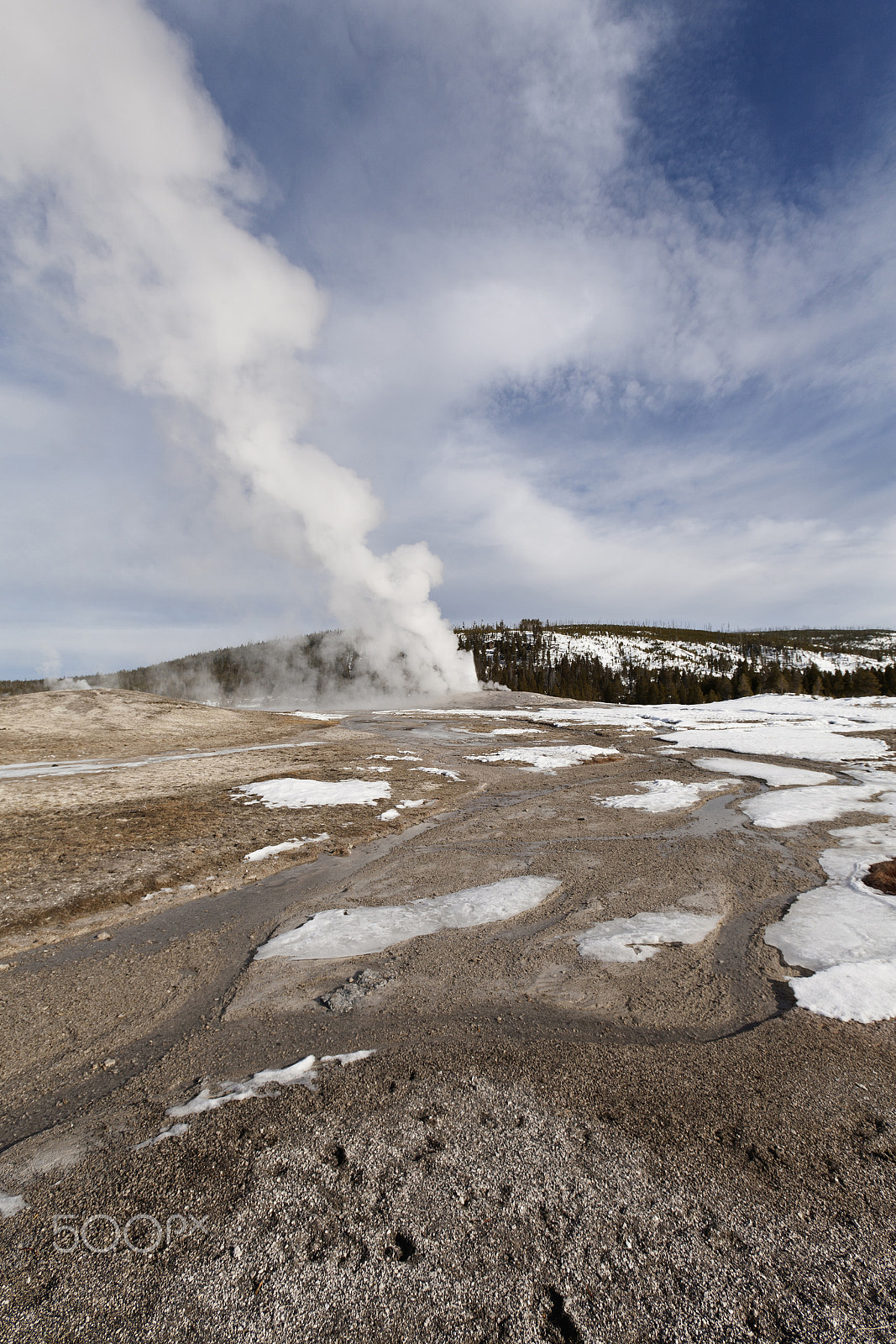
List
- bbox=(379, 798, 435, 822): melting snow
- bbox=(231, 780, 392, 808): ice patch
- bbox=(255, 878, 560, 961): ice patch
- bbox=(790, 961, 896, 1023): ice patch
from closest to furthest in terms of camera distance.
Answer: bbox=(790, 961, 896, 1023): ice patch
bbox=(255, 878, 560, 961): ice patch
bbox=(379, 798, 435, 822): melting snow
bbox=(231, 780, 392, 808): ice patch

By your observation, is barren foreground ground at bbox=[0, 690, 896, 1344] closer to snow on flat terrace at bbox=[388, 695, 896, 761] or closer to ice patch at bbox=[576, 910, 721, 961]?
ice patch at bbox=[576, 910, 721, 961]

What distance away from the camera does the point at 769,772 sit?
20.1m

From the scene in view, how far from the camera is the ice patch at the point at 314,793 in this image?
14.8 metres

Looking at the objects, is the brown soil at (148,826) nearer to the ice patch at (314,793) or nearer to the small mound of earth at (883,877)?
the ice patch at (314,793)

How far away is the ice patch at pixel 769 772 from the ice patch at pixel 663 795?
1.38m

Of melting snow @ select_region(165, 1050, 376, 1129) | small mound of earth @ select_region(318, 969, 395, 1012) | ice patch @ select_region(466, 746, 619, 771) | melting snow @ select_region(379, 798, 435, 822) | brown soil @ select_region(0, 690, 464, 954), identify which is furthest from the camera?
ice patch @ select_region(466, 746, 619, 771)

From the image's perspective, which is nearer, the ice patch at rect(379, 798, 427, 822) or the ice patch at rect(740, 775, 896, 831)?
the ice patch at rect(740, 775, 896, 831)

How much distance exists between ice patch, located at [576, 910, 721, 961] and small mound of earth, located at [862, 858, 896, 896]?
291 cm

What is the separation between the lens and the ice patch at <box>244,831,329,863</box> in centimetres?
1032

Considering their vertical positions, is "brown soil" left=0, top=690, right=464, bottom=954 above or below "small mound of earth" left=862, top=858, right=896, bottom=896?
above

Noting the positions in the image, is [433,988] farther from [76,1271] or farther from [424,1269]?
[76,1271]

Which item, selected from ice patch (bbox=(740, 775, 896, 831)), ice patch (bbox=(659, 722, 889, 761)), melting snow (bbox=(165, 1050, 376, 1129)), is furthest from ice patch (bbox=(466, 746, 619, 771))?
melting snow (bbox=(165, 1050, 376, 1129))

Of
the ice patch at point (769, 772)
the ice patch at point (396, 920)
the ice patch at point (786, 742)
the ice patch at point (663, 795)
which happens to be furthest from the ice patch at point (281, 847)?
the ice patch at point (786, 742)

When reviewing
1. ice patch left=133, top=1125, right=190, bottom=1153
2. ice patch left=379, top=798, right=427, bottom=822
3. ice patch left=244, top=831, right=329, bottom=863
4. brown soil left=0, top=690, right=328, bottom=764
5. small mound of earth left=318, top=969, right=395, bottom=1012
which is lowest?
ice patch left=379, top=798, right=427, bottom=822
